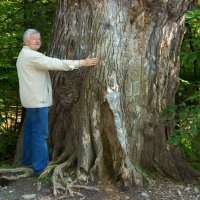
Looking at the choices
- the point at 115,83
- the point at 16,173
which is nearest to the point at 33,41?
the point at 115,83

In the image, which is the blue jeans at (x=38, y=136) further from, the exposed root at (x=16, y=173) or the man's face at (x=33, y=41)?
the man's face at (x=33, y=41)

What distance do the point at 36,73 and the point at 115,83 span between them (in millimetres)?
1021

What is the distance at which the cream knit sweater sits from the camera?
527 centimetres

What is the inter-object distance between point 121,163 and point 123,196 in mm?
436

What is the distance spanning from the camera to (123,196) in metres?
5.34

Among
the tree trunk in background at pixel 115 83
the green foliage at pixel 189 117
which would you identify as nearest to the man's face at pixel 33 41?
the tree trunk in background at pixel 115 83

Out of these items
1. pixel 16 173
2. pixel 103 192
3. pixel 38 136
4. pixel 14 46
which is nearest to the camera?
pixel 103 192

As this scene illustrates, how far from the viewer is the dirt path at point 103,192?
17.0 feet

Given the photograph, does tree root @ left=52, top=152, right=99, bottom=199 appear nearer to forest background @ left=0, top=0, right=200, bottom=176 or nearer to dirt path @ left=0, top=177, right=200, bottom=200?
dirt path @ left=0, top=177, right=200, bottom=200

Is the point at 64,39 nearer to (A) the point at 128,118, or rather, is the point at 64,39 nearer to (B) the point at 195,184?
(A) the point at 128,118

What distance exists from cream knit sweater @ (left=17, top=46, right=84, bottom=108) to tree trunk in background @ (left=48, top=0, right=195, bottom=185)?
0.39 metres

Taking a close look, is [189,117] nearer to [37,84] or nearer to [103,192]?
[103,192]

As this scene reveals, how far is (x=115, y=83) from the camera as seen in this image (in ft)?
18.3

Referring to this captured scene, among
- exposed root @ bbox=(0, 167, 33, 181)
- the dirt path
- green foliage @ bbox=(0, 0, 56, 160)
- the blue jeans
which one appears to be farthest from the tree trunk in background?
green foliage @ bbox=(0, 0, 56, 160)
